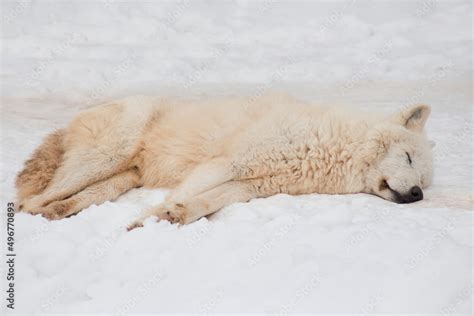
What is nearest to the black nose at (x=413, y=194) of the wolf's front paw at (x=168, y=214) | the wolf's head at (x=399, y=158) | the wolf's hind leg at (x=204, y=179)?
the wolf's head at (x=399, y=158)

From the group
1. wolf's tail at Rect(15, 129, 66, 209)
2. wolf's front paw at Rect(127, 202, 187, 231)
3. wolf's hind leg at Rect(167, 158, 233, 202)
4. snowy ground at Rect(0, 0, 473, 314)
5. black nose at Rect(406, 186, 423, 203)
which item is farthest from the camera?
wolf's tail at Rect(15, 129, 66, 209)

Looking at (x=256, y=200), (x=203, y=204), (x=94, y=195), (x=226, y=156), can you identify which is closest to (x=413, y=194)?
(x=256, y=200)

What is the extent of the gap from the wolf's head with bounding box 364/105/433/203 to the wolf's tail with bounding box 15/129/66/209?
2.89 meters

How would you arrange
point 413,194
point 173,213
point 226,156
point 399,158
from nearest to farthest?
1. point 173,213
2. point 413,194
3. point 399,158
4. point 226,156

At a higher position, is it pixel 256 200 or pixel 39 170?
pixel 39 170

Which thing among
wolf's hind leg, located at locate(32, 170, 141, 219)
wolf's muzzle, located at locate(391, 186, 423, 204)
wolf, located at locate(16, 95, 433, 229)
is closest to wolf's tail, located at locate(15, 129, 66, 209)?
wolf, located at locate(16, 95, 433, 229)

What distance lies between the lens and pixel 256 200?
16.3ft

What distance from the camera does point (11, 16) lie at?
1228 cm

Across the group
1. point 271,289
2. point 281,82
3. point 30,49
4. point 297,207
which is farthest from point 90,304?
point 30,49

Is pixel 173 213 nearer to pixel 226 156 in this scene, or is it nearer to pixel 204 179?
pixel 204 179

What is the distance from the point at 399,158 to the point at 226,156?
4.99ft

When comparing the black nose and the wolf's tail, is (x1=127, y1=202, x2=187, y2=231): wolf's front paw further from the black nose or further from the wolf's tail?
the black nose

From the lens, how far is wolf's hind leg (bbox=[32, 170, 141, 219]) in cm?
490

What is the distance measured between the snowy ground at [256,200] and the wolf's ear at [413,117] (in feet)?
2.01
